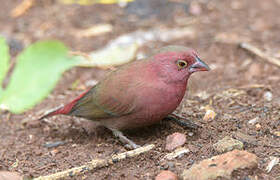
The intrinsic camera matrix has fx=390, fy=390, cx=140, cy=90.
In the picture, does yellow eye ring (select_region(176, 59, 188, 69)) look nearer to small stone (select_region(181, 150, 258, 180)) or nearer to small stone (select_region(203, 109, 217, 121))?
small stone (select_region(203, 109, 217, 121))

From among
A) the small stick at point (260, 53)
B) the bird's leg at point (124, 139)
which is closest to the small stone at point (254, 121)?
the bird's leg at point (124, 139)

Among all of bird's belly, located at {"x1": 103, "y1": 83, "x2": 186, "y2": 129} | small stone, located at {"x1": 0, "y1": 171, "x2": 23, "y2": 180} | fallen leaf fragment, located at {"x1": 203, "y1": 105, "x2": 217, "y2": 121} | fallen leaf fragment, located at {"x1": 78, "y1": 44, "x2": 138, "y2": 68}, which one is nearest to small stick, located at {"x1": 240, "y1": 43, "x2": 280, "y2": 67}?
fallen leaf fragment, located at {"x1": 203, "y1": 105, "x2": 217, "y2": 121}

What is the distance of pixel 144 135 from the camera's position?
11.0ft

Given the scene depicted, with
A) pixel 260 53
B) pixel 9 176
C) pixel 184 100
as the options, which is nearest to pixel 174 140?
pixel 184 100

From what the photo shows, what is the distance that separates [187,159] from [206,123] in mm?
636

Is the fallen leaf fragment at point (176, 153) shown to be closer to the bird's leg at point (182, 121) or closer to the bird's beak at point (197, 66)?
the bird's leg at point (182, 121)

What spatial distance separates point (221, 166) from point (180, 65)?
1.04 metres

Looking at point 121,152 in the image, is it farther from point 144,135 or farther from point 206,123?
point 206,123

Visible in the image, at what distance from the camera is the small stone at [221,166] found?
220cm

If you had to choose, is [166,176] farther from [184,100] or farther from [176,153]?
[184,100]

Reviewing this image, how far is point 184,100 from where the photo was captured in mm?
3846

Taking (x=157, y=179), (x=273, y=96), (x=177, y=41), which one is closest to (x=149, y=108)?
(x=157, y=179)

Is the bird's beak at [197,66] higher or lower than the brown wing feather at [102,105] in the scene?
higher

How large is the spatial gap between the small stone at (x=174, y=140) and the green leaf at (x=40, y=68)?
2075 millimetres
